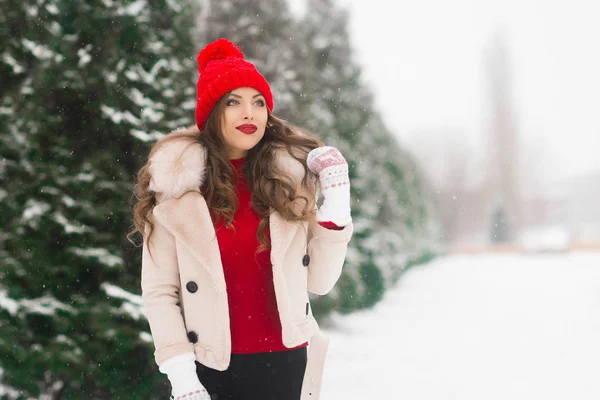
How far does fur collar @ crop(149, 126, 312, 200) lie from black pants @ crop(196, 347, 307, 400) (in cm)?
66

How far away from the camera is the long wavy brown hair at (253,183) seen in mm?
2076

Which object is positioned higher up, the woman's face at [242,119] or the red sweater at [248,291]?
the woman's face at [242,119]

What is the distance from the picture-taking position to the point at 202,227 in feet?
6.54

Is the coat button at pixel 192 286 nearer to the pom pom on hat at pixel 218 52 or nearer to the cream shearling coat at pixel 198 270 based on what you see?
the cream shearling coat at pixel 198 270

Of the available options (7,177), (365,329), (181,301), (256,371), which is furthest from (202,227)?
(365,329)

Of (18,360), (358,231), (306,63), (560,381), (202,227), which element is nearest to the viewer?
(202,227)

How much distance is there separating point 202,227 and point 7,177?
298cm

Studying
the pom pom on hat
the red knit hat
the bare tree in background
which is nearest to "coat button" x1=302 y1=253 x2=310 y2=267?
the red knit hat

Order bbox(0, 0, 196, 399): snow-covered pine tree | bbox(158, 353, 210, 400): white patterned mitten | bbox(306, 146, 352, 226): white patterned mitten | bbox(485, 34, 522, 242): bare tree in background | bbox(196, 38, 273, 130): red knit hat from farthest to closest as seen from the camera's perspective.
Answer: bbox(485, 34, 522, 242): bare tree in background → bbox(0, 0, 196, 399): snow-covered pine tree → bbox(196, 38, 273, 130): red knit hat → bbox(306, 146, 352, 226): white patterned mitten → bbox(158, 353, 210, 400): white patterned mitten

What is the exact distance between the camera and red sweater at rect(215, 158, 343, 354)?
2.03m

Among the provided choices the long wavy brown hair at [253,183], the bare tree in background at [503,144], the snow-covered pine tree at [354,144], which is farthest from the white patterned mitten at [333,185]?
the bare tree in background at [503,144]

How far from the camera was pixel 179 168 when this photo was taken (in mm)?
2068

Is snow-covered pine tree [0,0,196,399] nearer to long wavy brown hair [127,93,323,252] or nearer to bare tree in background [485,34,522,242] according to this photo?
long wavy brown hair [127,93,323,252]

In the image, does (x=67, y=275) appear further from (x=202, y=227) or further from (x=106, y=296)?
(x=202, y=227)
